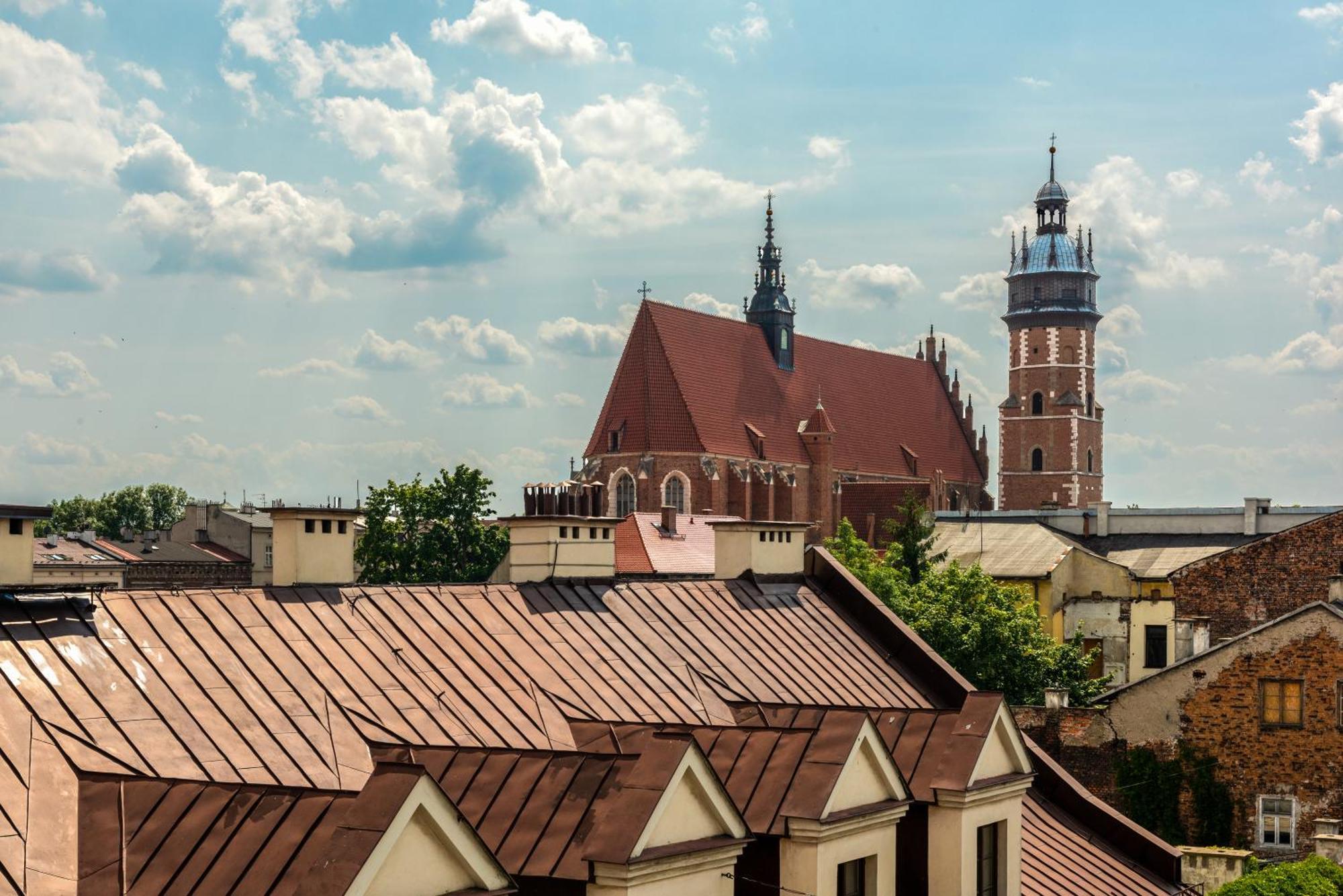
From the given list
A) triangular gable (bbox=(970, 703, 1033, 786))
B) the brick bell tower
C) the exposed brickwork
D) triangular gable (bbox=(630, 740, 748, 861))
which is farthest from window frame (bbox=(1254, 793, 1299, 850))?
the brick bell tower

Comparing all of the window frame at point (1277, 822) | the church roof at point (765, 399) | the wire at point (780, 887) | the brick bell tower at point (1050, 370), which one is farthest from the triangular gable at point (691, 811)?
the brick bell tower at point (1050, 370)

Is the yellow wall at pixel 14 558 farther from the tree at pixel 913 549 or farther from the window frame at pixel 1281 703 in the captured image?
the tree at pixel 913 549

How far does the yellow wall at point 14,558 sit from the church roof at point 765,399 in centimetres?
7443

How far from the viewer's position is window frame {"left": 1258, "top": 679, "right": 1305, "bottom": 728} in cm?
3259

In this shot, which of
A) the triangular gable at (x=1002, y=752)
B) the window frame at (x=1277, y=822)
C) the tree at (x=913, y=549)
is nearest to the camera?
the triangular gable at (x=1002, y=752)

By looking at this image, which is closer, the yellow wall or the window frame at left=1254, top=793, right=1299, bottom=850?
the yellow wall

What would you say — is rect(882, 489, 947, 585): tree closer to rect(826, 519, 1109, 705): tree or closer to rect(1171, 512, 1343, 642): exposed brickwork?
rect(826, 519, 1109, 705): tree

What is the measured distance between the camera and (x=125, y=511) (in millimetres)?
141750

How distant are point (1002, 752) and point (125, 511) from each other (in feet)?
454

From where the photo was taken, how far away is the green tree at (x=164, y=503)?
141875mm

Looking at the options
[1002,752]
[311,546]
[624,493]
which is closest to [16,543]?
[311,546]

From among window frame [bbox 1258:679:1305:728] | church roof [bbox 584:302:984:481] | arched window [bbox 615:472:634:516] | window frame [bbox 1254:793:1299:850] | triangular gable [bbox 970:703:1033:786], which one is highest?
church roof [bbox 584:302:984:481]

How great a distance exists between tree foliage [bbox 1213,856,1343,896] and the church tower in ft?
235

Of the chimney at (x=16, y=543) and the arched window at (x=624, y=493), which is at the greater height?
the arched window at (x=624, y=493)
